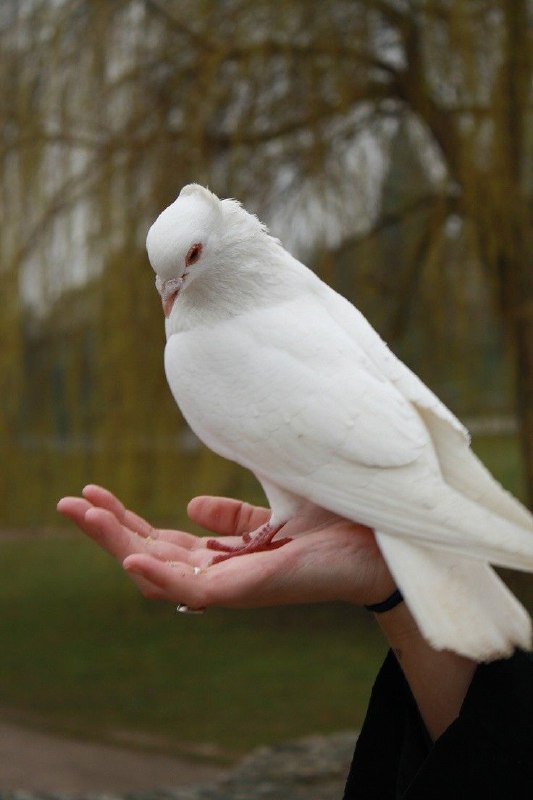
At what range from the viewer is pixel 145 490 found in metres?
3.77

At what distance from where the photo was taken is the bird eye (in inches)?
55.4

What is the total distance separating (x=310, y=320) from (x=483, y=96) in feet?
8.23

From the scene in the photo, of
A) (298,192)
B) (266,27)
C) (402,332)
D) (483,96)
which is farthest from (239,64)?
(402,332)

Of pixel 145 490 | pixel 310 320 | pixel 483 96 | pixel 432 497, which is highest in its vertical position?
pixel 483 96

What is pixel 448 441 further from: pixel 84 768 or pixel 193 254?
pixel 84 768

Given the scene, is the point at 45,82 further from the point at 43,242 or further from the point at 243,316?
the point at 243,316

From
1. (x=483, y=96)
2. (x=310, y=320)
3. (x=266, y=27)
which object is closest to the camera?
(x=310, y=320)

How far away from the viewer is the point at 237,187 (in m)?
3.84

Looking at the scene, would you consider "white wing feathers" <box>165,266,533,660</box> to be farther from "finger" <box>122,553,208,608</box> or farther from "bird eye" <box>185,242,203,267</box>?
Answer: "finger" <box>122,553,208,608</box>

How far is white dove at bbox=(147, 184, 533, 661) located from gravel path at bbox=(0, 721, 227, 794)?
10.0 ft

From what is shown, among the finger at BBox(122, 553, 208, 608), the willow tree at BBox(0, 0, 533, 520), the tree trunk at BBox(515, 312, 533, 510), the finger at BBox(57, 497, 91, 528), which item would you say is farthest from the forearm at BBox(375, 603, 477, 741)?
the tree trunk at BBox(515, 312, 533, 510)

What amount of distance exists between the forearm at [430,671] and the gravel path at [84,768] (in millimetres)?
3050

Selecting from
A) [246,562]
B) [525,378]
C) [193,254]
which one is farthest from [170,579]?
[525,378]

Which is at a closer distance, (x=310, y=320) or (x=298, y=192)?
(x=310, y=320)
